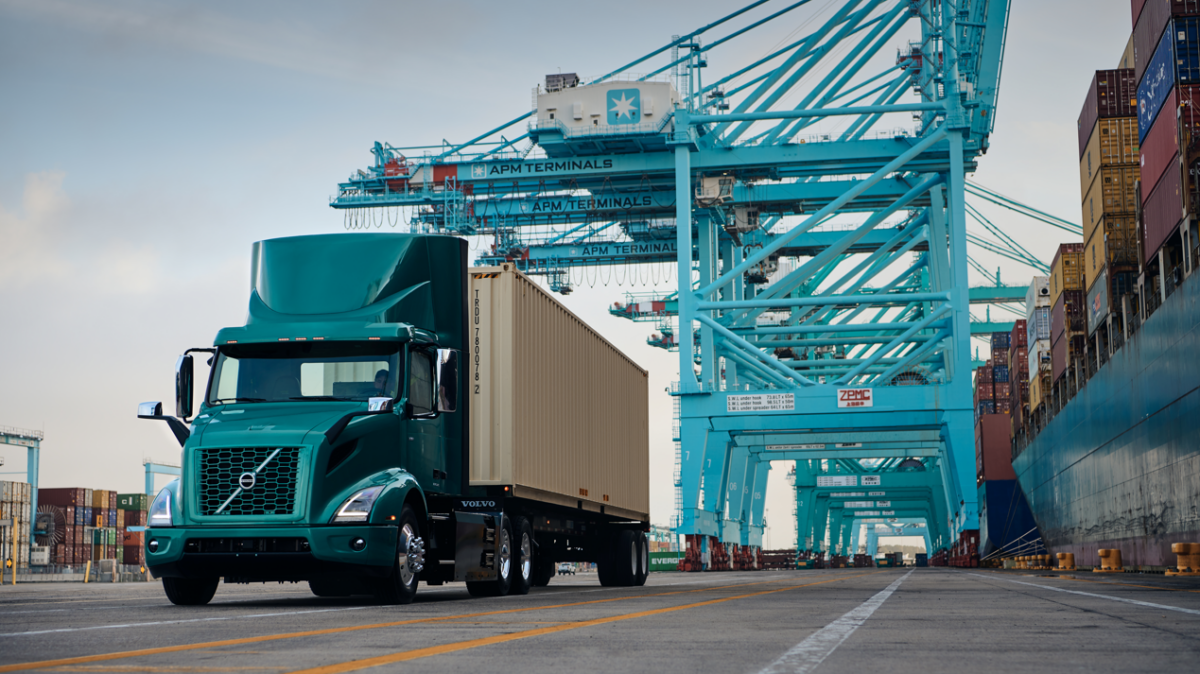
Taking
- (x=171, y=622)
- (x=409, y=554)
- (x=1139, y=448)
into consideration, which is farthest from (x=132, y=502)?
(x=171, y=622)

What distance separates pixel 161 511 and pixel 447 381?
2946 mm

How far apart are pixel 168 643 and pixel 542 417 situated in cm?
873

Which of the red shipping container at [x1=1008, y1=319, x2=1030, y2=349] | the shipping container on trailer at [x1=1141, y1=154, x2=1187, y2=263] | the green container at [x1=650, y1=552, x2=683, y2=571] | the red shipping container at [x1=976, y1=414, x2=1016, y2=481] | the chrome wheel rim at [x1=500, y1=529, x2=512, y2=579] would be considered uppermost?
the red shipping container at [x1=1008, y1=319, x2=1030, y2=349]

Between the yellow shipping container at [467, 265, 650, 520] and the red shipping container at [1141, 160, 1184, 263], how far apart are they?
13751mm

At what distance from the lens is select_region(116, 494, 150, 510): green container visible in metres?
81.3

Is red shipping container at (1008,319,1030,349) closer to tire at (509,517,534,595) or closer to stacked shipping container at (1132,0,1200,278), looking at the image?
stacked shipping container at (1132,0,1200,278)

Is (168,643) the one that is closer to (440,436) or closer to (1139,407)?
(440,436)

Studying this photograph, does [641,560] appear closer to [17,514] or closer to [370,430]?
[370,430]

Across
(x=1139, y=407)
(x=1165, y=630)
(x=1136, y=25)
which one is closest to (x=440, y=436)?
(x=1165, y=630)

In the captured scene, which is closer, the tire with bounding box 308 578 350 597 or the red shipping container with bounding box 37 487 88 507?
the tire with bounding box 308 578 350 597

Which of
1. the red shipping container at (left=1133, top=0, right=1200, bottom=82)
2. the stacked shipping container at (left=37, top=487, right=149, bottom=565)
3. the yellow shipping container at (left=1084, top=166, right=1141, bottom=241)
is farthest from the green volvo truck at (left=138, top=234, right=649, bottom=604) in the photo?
the stacked shipping container at (left=37, top=487, right=149, bottom=565)

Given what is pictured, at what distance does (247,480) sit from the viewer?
11.5m

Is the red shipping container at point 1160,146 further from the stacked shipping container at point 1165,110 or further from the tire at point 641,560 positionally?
the tire at point 641,560

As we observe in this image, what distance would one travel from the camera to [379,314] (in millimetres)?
12789
